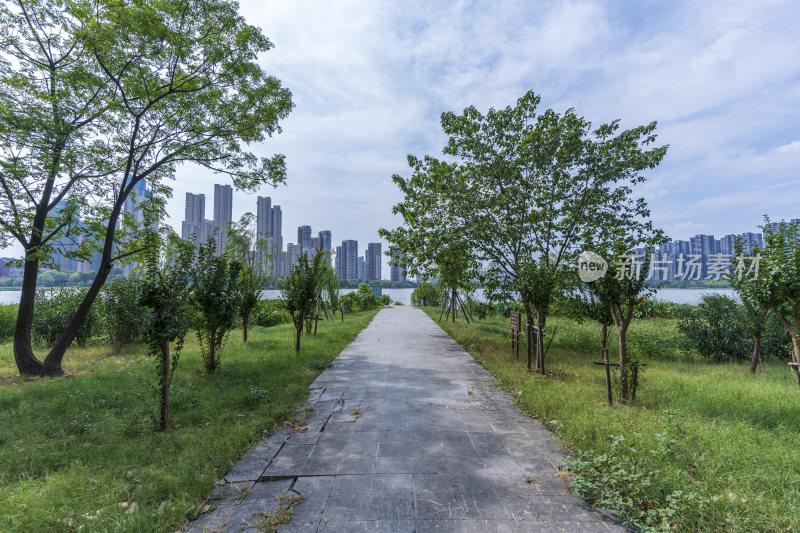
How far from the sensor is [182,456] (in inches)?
122

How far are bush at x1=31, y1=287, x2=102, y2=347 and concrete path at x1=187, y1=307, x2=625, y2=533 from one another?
859 cm

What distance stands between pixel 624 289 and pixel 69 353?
40.4 ft

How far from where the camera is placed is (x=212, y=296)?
6.21 metres

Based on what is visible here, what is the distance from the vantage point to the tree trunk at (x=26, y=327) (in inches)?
263

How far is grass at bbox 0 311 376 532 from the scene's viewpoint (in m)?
2.38

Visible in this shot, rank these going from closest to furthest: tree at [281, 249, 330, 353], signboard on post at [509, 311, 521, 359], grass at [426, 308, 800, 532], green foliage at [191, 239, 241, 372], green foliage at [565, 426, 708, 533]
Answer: green foliage at [565, 426, 708, 533], grass at [426, 308, 800, 532], green foliage at [191, 239, 241, 372], signboard on post at [509, 311, 521, 359], tree at [281, 249, 330, 353]

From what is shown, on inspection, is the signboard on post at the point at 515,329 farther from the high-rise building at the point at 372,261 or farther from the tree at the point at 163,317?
the high-rise building at the point at 372,261

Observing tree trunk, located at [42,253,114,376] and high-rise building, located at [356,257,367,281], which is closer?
tree trunk, located at [42,253,114,376]

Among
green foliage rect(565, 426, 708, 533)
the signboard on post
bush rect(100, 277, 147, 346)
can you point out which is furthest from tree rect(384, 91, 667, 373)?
bush rect(100, 277, 147, 346)

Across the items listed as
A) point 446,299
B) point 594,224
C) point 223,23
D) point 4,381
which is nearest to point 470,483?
point 594,224

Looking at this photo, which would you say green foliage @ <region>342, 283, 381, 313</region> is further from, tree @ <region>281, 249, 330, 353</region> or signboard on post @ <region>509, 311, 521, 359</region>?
signboard on post @ <region>509, 311, 521, 359</region>

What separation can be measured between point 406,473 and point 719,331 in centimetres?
1005

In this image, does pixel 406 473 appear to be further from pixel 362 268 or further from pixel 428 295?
pixel 362 268

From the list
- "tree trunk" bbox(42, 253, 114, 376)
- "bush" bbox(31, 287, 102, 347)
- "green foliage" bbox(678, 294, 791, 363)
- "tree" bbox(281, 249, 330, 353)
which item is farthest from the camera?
"bush" bbox(31, 287, 102, 347)
